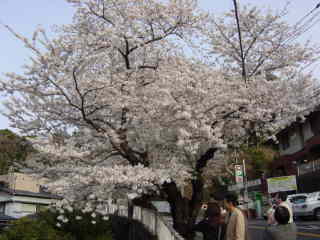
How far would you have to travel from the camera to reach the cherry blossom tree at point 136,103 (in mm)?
8039

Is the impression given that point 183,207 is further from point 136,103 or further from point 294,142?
point 294,142

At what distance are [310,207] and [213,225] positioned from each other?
15542 millimetres

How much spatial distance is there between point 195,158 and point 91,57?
426 centimetres

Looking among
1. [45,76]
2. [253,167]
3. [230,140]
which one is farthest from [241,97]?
[253,167]

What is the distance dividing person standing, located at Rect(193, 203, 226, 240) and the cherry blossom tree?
1.44m

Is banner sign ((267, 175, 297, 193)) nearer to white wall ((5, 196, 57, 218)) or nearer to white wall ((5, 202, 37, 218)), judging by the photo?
white wall ((5, 196, 57, 218))

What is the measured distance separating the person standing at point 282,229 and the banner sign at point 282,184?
24145 millimetres

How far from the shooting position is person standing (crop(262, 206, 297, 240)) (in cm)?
571

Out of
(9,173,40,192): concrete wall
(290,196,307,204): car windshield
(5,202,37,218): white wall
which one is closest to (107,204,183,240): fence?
(290,196,307,204): car windshield

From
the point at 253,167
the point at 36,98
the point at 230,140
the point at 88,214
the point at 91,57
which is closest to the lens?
the point at 91,57

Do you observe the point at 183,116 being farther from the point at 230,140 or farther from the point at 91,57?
the point at 230,140

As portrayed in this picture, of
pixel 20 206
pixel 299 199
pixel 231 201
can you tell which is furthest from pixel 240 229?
pixel 20 206

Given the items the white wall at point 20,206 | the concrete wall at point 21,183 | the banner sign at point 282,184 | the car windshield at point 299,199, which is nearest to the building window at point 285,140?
the banner sign at point 282,184

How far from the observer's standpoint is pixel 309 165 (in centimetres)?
2914
